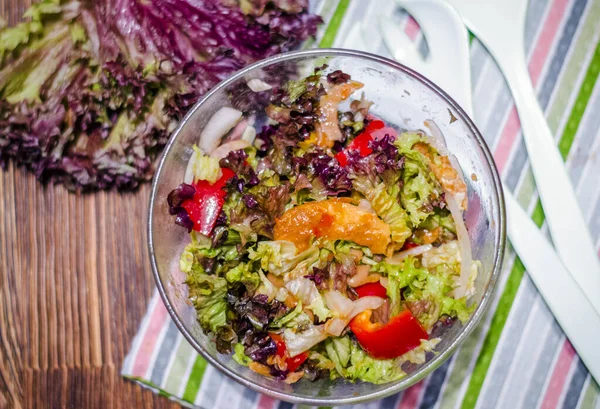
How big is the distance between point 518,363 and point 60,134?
1.50m

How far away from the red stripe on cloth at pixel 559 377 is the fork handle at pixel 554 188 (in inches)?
6.1

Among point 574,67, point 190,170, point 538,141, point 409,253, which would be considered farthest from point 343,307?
point 574,67

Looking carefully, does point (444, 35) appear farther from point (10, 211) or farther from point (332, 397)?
point (10, 211)

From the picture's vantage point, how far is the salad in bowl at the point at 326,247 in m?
1.47

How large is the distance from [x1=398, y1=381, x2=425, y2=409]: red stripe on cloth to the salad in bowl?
26 centimetres

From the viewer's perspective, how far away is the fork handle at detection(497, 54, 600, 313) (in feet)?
5.58

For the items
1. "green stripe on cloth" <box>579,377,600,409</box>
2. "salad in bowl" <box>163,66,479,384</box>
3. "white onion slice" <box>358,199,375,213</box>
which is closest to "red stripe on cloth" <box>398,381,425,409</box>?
"salad in bowl" <box>163,66,479,384</box>

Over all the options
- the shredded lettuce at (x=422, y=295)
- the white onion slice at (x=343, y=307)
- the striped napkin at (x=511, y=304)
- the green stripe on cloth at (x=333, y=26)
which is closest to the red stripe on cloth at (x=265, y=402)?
the striped napkin at (x=511, y=304)

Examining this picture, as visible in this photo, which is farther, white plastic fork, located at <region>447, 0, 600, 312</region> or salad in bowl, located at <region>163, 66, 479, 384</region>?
white plastic fork, located at <region>447, 0, 600, 312</region>

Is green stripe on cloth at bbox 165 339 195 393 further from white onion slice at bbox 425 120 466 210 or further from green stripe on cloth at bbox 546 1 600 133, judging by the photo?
green stripe on cloth at bbox 546 1 600 133

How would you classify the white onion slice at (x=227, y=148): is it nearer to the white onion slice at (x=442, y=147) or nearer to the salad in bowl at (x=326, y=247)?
the salad in bowl at (x=326, y=247)

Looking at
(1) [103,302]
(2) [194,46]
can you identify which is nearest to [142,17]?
(2) [194,46]

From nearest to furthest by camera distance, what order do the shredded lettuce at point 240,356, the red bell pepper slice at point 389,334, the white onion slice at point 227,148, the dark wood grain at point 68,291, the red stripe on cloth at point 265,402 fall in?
the red bell pepper slice at point 389,334
the shredded lettuce at point 240,356
the white onion slice at point 227,148
the red stripe on cloth at point 265,402
the dark wood grain at point 68,291

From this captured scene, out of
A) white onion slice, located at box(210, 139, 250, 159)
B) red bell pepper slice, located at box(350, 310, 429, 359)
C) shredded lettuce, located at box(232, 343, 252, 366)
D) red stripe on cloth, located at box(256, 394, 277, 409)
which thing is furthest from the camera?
red stripe on cloth, located at box(256, 394, 277, 409)
